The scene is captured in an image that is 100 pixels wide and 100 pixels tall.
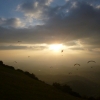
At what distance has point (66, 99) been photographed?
28.8m

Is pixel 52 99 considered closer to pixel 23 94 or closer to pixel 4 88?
pixel 23 94

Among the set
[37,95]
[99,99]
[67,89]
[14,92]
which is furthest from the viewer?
[67,89]

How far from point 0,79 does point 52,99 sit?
1043 cm

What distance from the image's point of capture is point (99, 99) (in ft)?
125

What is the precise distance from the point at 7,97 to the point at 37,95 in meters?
5.83

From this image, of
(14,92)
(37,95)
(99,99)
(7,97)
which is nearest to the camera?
(7,97)

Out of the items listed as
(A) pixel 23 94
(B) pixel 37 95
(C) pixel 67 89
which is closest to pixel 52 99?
(B) pixel 37 95

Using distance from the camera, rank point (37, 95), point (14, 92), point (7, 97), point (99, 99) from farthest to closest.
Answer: point (99, 99) < point (37, 95) < point (14, 92) < point (7, 97)

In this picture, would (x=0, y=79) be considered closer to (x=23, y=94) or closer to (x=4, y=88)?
(x=4, y=88)

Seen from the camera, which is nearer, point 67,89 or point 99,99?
point 99,99

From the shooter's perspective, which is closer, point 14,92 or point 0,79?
point 14,92

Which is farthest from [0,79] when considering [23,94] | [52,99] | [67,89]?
[67,89]

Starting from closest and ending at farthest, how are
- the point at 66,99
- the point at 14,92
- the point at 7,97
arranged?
the point at 7,97
the point at 14,92
the point at 66,99

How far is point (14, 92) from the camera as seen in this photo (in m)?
25.3
